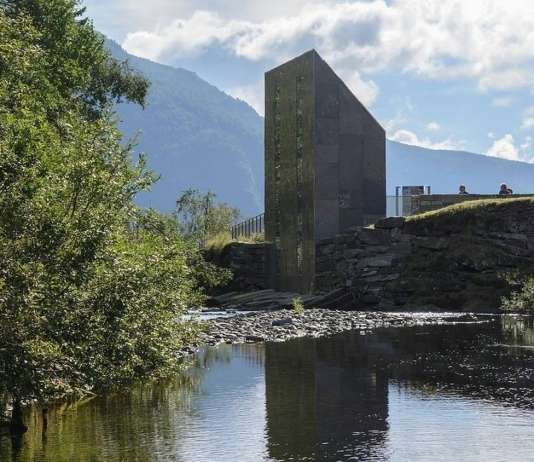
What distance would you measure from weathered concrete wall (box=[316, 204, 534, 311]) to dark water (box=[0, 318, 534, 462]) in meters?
19.7

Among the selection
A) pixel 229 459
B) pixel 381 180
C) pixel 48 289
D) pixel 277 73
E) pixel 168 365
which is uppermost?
pixel 277 73

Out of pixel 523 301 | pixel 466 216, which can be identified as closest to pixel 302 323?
pixel 523 301

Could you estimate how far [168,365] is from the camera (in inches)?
646

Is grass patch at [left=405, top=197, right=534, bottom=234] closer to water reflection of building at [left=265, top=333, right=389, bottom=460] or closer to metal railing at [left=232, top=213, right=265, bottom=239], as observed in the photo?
metal railing at [left=232, top=213, right=265, bottom=239]

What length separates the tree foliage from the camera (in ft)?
42.1

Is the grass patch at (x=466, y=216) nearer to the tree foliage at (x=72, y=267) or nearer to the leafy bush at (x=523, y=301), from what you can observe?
the leafy bush at (x=523, y=301)

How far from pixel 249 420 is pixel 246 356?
9536mm

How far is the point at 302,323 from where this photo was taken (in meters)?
35.3

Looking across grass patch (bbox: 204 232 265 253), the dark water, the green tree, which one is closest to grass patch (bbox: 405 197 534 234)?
grass patch (bbox: 204 232 265 253)

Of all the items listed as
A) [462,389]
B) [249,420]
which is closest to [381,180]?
[462,389]

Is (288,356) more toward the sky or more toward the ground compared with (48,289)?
more toward the ground

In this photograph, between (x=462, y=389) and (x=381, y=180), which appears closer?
(x=462, y=389)

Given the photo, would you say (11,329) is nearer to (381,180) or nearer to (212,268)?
(212,268)

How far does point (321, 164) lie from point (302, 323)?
18598mm
